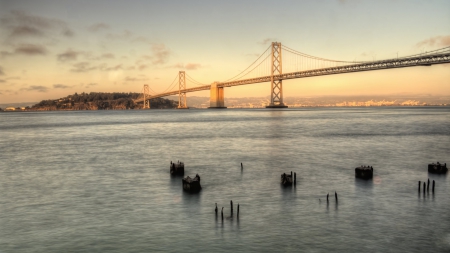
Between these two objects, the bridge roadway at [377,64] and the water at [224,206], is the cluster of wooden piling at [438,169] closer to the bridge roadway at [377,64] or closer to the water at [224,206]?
the water at [224,206]

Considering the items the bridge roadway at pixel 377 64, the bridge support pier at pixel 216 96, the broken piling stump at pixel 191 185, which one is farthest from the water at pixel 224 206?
the bridge support pier at pixel 216 96

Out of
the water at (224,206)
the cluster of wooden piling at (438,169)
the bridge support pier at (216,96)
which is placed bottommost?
the water at (224,206)

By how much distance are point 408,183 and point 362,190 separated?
9.43 ft

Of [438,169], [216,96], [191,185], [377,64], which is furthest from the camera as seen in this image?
[216,96]

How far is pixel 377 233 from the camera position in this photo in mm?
10594

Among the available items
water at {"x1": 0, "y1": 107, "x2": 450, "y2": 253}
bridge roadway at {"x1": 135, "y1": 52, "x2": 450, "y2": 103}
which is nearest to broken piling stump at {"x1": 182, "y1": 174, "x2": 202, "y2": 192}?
water at {"x1": 0, "y1": 107, "x2": 450, "y2": 253}

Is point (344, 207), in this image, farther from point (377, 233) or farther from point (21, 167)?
point (21, 167)

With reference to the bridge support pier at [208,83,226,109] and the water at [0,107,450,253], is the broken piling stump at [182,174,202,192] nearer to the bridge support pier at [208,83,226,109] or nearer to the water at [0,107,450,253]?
the water at [0,107,450,253]

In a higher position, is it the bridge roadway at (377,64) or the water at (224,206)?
the bridge roadway at (377,64)

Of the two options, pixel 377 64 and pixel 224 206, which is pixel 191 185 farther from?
pixel 377 64

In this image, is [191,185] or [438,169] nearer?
[191,185]

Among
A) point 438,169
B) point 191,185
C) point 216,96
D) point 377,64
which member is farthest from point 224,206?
point 216,96

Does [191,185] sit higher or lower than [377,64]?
lower

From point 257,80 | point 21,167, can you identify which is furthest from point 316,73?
point 21,167
